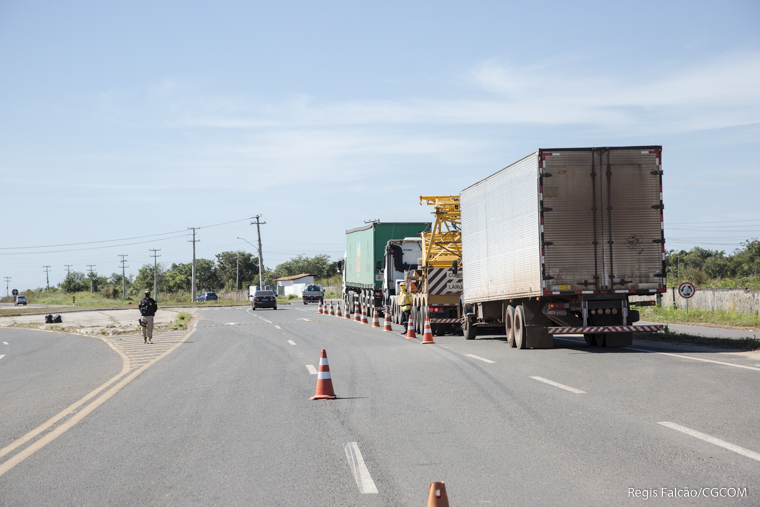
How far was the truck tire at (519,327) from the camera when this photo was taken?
→ 18.2 m

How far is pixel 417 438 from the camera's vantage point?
311 inches

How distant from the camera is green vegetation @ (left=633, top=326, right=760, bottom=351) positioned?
55.9ft

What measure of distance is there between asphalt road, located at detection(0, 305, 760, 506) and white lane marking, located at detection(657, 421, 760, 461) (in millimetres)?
19

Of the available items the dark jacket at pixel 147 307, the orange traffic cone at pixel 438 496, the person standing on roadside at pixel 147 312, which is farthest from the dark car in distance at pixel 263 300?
the orange traffic cone at pixel 438 496

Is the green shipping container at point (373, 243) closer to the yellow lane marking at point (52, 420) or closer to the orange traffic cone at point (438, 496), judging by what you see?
the yellow lane marking at point (52, 420)

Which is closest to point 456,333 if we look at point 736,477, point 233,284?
point 736,477

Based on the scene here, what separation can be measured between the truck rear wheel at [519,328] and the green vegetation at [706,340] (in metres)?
3.25

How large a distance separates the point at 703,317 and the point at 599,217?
583 inches

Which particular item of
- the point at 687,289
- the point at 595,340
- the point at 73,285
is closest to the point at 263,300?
the point at 687,289

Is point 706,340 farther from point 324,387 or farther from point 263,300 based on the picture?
point 263,300

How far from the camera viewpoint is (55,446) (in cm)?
796

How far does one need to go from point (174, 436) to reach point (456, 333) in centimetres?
1866

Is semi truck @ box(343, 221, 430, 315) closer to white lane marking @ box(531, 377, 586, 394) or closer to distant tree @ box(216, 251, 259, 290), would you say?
white lane marking @ box(531, 377, 586, 394)

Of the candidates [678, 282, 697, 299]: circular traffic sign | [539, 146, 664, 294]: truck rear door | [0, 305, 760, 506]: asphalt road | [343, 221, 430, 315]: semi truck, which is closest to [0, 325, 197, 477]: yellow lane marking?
[0, 305, 760, 506]: asphalt road
